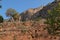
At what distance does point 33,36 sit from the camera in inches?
766

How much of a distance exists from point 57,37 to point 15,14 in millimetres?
41079

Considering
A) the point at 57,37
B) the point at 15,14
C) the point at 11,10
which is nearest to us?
the point at 57,37

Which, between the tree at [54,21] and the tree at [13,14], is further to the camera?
the tree at [13,14]

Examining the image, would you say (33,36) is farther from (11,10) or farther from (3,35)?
(11,10)

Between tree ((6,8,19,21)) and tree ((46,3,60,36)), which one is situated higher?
tree ((6,8,19,21))

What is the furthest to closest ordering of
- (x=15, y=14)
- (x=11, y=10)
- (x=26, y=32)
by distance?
(x=11, y=10) < (x=15, y=14) < (x=26, y=32)

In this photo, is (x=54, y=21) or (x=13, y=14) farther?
(x=13, y=14)

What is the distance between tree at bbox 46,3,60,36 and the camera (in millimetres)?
19748

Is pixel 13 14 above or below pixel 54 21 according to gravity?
above

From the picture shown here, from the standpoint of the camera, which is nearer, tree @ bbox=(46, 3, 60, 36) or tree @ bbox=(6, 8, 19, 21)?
tree @ bbox=(46, 3, 60, 36)

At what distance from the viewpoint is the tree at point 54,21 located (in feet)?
64.8

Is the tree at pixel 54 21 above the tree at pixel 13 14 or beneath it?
beneath

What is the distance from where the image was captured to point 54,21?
20.0 meters

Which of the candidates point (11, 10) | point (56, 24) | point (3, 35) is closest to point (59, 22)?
point (56, 24)
